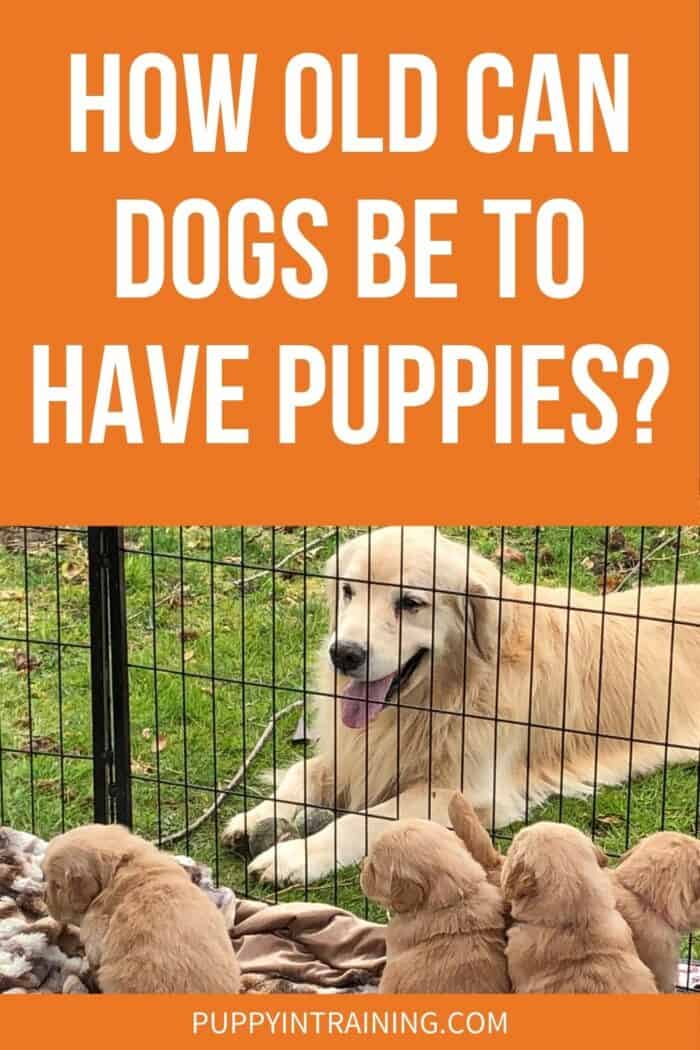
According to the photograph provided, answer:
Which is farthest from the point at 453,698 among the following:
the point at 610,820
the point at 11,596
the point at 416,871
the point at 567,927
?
the point at 11,596

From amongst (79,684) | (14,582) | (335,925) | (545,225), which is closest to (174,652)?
(79,684)

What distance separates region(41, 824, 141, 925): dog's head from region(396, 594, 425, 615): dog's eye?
1289mm

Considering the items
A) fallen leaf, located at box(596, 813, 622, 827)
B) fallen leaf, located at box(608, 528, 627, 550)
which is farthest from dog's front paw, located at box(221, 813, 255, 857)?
fallen leaf, located at box(608, 528, 627, 550)

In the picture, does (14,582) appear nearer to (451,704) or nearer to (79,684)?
(79,684)

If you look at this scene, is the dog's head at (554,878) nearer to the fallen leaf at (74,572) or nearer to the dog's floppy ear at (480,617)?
the dog's floppy ear at (480,617)

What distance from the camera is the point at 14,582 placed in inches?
286

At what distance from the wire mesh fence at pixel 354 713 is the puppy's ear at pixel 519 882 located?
700 millimetres

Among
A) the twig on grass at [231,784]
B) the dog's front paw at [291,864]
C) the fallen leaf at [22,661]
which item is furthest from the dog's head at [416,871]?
the fallen leaf at [22,661]

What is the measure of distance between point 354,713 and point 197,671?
1226 millimetres

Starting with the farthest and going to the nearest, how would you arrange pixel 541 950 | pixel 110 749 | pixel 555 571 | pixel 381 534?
pixel 555 571
pixel 381 534
pixel 110 749
pixel 541 950

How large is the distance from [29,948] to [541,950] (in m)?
1.39

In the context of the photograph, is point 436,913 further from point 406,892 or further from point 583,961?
point 583,961

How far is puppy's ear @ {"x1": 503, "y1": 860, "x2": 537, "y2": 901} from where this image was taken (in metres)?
4.13

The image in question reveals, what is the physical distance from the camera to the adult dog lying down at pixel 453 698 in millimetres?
5395
